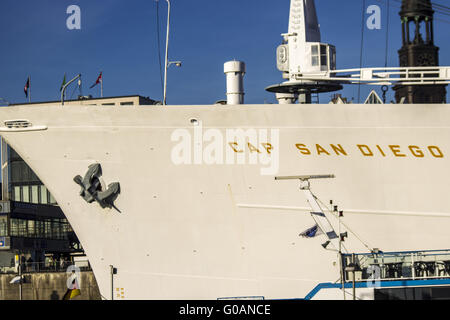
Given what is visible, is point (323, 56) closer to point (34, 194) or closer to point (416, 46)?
point (34, 194)

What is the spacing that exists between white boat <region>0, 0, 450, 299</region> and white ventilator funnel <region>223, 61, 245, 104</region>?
2245 millimetres

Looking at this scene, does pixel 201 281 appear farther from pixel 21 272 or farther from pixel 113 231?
pixel 21 272

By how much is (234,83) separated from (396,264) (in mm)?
8707

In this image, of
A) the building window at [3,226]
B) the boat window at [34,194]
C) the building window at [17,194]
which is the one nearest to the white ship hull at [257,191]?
the building window at [3,226]

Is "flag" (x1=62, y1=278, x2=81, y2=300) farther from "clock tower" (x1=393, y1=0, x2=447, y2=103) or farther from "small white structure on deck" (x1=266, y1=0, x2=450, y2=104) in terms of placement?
"clock tower" (x1=393, y1=0, x2=447, y2=103)

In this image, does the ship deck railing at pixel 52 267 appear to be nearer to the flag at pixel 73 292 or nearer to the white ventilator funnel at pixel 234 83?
the flag at pixel 73 292

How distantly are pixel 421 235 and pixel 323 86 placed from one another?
659cm

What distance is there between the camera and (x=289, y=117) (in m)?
24.2

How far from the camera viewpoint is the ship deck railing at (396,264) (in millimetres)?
23141

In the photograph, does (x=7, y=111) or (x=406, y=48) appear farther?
(x=406, y=48)

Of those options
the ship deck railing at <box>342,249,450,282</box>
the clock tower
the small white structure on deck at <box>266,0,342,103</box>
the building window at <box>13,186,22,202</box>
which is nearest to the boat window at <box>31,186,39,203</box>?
the building window at <box>13,186,22,202</box>

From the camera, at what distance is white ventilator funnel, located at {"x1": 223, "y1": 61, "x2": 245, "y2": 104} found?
2639 cm
